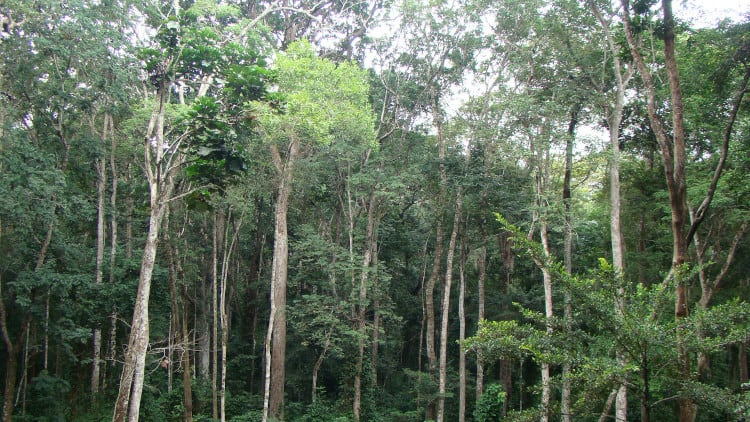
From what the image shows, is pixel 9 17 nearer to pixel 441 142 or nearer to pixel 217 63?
pixel 217 63

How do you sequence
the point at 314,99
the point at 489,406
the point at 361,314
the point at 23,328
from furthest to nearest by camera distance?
the point at 489,406 < the point at 361,314 < the point at 23,328 < the point at 314,99

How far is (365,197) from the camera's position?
634 inches

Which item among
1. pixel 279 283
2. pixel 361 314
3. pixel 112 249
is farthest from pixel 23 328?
pixel 361 314

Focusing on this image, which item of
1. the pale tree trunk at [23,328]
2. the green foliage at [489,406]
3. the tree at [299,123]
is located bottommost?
the green foliage at [489,406]

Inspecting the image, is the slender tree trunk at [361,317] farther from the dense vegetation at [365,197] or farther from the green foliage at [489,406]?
the green foliage at [489,406]

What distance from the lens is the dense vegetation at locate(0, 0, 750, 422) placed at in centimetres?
629

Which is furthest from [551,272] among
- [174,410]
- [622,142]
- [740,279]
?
[740,279]

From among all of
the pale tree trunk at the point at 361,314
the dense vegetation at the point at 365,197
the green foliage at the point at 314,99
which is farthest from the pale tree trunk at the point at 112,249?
the pale tree trunk at the point at 361,314

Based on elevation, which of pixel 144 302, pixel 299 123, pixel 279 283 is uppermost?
pixel 299 123

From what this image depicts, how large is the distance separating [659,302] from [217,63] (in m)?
6.02

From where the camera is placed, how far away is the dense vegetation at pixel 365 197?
6289 millimetres

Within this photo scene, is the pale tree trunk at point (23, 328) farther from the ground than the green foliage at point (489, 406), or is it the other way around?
the pale tree trunk at point (23, 328)

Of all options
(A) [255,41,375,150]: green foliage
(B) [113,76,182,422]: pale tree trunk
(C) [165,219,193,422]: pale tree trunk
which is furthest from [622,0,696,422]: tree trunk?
(C) [165,219,193,422]: pale tree trunk

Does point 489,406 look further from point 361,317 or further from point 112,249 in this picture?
point 112,249
